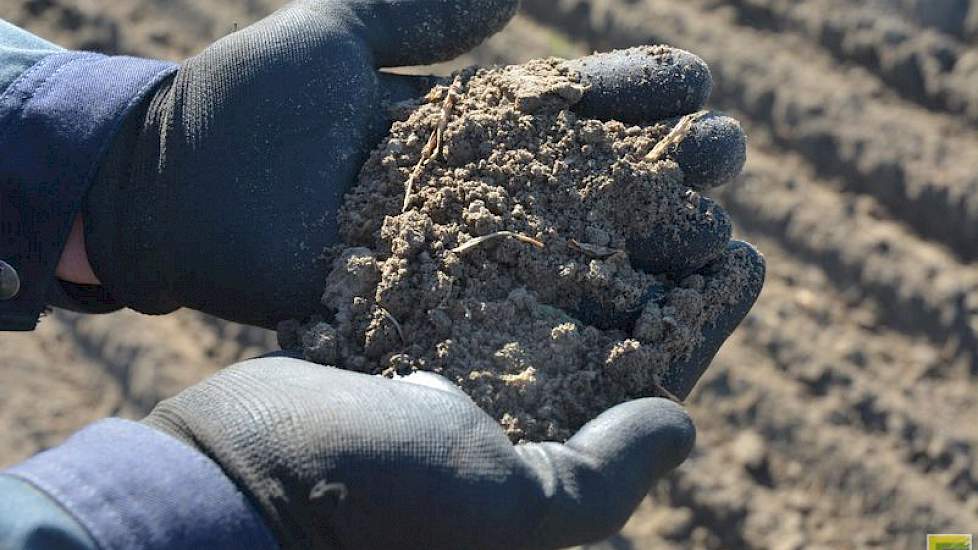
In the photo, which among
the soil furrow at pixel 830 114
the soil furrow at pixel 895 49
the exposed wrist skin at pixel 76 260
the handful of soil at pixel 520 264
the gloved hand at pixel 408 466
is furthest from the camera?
the soil furrow at pixel 895 49

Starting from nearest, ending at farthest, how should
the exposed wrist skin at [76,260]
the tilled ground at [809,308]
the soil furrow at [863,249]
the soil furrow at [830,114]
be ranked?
the exposed wrist skin at [76,260] → the tilled ground at [809,308] → the soil furrow at [863,249] → the soil furrow at [830,114]

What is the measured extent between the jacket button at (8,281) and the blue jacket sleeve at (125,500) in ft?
1.48

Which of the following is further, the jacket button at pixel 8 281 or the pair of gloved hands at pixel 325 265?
the jacket button at pixel 8 281

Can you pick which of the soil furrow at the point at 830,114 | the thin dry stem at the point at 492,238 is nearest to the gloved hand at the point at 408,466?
the thin dry stem at the point at 492,238

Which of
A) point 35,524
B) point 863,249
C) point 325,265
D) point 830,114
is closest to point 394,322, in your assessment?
point 325,265

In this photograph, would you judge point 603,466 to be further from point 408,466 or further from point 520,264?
point 520,264

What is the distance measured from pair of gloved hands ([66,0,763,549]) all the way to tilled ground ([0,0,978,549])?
1495mm

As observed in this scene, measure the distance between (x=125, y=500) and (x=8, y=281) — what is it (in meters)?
0.60

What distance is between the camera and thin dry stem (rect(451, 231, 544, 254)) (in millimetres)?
1583

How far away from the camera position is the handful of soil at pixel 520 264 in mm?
1528

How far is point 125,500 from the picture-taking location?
1237mm

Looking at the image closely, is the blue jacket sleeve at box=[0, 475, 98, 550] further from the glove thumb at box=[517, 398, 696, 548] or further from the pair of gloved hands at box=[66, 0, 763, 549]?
the glove thumb at box=[517, 398, 696, 548]

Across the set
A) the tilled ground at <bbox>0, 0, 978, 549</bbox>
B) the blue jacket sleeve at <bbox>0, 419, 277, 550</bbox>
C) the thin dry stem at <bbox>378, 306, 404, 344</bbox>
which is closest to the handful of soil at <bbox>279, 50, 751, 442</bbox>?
the thin dry stem at <bbox>378, 306, 404, 344</bbox>

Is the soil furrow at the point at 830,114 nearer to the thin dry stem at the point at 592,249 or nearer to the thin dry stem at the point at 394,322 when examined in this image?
the thin dry stem at the point at 592,249
